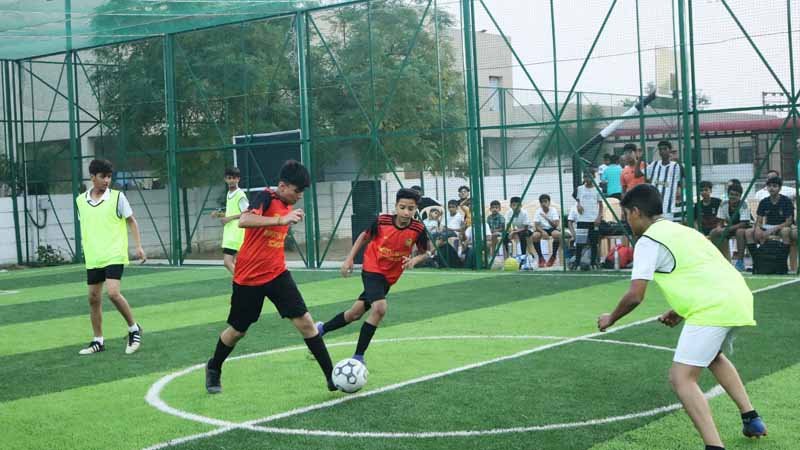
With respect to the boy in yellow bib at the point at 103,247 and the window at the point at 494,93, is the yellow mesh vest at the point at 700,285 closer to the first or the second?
the boy in yellow bib at the point at 103,247

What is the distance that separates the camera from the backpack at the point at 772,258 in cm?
1706

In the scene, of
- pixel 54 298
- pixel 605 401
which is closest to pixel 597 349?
pixel 605 401

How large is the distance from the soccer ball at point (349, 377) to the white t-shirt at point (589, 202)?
12.1 m

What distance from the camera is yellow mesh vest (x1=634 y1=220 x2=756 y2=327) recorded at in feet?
19.3

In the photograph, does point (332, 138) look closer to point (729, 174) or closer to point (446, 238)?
point (446, 238)

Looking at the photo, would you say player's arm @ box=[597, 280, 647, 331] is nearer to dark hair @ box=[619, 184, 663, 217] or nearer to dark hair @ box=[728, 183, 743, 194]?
dark hair @ box=[619, 184, 663, 217]

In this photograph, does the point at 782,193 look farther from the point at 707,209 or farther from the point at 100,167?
the point at 100,167

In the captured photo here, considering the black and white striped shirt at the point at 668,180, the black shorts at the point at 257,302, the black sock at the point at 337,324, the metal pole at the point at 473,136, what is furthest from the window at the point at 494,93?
the black shorts at the point at 257,302

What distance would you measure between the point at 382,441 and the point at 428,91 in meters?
17.1

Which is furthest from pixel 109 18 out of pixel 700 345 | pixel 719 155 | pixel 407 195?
pixel 700 345

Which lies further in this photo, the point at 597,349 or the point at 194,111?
the point at 194,111

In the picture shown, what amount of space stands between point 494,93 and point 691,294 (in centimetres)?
1705

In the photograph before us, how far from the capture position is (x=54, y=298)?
706 inches

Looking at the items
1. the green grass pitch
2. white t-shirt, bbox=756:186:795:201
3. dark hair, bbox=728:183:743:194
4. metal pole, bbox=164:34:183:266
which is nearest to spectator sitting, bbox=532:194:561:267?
dark hair, bbox=728:183:743:194
